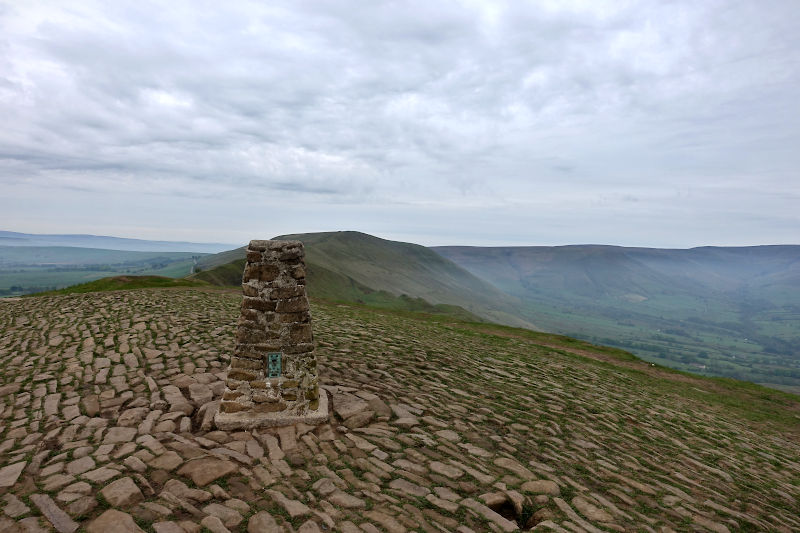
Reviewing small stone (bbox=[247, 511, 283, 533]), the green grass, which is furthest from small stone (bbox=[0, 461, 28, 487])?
the green grass

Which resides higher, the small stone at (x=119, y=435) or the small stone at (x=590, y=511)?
the small stone at (x=119, y=435)

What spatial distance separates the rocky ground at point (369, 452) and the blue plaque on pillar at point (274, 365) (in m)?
1.15

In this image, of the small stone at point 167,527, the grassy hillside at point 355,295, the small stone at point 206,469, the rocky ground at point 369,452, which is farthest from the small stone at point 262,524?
the grassy hillside at point 355,295

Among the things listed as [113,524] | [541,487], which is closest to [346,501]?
[113,524]

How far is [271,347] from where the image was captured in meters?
8.26

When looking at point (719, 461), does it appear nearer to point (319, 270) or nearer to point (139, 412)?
point (139, 412)

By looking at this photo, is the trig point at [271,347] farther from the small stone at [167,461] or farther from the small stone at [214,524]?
the small stone at [214,524]

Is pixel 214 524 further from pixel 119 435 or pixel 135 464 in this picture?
pixel 119 435

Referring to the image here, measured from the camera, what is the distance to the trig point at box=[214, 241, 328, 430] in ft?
26.8

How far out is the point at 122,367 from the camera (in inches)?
432

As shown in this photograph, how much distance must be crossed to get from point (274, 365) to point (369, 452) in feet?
8.72

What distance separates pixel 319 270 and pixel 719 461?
14734 centimetres

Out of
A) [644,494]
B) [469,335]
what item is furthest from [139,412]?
[469,335]

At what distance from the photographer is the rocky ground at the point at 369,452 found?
18.9 feet
